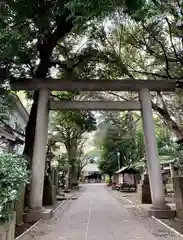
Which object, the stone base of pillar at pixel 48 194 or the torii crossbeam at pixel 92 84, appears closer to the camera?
the torii crossbeam at pixel 92 84

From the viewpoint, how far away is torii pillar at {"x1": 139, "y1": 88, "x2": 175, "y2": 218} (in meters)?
7.91

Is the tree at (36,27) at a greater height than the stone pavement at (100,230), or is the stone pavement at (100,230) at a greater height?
the tree at (36,27)

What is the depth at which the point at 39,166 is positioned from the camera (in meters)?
8.21

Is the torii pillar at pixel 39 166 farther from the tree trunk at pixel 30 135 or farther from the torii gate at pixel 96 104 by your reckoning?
the tree trunk at pixel 30 135

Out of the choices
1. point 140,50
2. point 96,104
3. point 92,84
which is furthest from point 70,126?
point 92,84

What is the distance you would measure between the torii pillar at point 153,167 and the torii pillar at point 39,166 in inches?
144

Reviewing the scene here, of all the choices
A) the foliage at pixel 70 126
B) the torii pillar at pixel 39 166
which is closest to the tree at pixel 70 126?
the foliage at pixel 70 126

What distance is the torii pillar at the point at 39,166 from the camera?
7.66 m

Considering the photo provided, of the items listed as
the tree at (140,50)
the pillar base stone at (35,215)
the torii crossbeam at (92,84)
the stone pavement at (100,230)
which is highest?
the tree at (140,50)

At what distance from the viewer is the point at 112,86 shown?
933 centimetres

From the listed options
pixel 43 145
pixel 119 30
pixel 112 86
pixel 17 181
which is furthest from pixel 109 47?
pixel 17 181

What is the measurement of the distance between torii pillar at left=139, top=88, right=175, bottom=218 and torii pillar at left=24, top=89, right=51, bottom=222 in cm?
365

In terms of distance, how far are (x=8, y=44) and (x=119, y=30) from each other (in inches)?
257

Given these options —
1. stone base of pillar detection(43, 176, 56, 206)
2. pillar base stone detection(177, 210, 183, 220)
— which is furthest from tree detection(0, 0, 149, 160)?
pillar base stone detection(177, 210, 183, 220)
